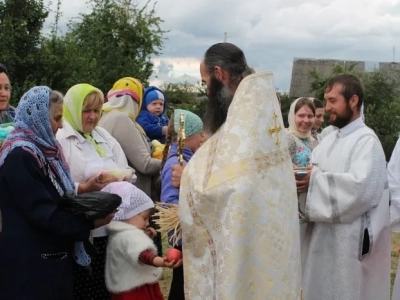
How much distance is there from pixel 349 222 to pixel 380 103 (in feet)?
79.6

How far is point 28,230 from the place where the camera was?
11.3 ft

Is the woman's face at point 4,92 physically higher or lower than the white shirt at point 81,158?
higher

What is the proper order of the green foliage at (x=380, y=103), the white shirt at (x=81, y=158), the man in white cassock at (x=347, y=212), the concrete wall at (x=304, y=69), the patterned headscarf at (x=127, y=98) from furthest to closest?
the concrete wall at (x=304, y=69) → the green foliage at (x=380, y=103) → the patterned headscarf at (x=127, y=98) → the man in white cassock at (x=347, y=212) → the white shirt at (x=81, y=158)

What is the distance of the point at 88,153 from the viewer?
14.6 ft

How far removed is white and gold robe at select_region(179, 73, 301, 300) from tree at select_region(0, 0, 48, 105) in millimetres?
10614

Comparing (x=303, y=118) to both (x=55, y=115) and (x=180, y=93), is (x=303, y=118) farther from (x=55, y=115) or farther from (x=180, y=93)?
(x=180, y=93)

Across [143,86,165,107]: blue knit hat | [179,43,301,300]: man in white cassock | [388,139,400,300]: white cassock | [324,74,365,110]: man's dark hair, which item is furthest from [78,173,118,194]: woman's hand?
[143,86,165,107]: blue knit hat

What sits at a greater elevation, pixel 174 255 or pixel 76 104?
pixel 76 104

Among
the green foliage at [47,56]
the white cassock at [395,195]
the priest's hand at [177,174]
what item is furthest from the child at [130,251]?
the green foliage at [47,56]

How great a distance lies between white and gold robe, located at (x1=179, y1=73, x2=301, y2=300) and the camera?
3381 mm

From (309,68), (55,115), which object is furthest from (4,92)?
(309,68)

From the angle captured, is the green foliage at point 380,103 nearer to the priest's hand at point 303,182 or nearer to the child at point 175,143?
the priest's hand at point 303,182

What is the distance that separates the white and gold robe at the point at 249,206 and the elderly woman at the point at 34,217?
0.66m

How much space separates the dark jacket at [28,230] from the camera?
3.37 metres
